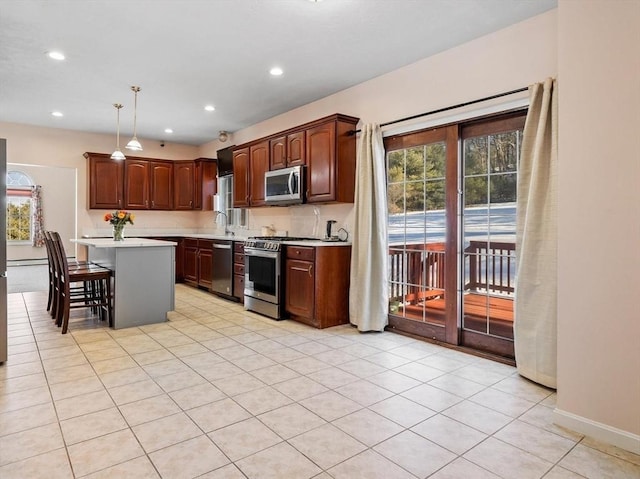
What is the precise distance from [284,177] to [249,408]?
10.3ft

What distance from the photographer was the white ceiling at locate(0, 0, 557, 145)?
9.61 ft

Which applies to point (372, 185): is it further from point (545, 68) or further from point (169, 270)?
point (169, 270)

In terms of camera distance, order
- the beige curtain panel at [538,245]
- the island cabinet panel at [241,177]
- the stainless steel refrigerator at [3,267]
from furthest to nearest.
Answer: the island cabinet panel at [241,177]
the stainless steel refrigerator at [3,267]
the beige curtain panel at [538,245]

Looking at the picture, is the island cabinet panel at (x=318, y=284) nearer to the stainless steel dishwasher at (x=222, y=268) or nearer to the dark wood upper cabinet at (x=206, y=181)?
the stainless steel dishwasher at (x=222, y=268)

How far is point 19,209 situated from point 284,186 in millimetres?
9632

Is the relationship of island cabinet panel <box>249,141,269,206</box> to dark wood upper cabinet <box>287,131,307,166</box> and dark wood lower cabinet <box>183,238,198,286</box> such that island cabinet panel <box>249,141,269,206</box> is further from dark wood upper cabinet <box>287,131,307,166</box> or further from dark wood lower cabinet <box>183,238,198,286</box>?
dark wood lower cabinet <box>183,238,198,286</box>

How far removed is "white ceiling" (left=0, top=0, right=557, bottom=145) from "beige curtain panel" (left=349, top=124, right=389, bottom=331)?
876 millimetres

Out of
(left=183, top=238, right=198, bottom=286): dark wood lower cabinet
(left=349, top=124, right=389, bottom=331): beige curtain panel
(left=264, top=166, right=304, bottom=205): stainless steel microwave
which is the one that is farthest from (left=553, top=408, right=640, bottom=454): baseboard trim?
(left=183, top=238, right=198, bottom=286): dark wood lower cabinet

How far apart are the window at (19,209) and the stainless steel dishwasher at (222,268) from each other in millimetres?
7951

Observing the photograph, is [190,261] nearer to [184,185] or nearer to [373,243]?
[184,185]

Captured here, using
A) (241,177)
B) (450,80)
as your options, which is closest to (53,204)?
(241,177)

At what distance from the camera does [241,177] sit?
5.96m

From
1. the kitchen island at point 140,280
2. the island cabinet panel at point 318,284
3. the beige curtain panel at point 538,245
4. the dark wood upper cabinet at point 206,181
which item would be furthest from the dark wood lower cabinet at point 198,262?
the beige curtain panel at point 538,245

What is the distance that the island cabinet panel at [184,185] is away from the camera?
297 inches
